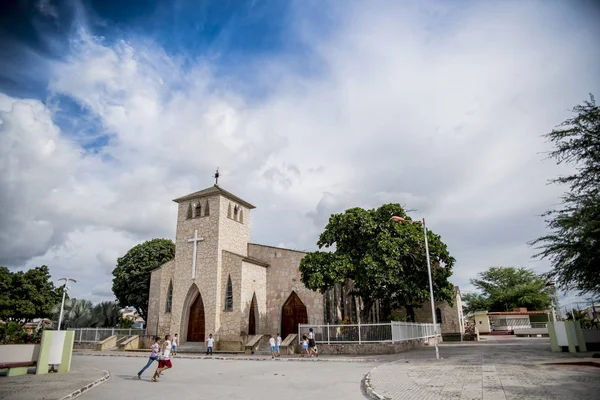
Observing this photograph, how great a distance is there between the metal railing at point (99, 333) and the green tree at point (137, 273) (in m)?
5.70

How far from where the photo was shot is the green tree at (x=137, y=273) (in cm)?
3575

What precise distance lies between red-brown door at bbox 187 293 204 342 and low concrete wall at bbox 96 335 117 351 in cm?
621

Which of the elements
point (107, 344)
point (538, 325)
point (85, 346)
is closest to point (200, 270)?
point (107, 344)

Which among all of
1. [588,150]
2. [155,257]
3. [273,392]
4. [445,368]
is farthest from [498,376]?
[155,257]

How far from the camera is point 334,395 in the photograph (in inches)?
356

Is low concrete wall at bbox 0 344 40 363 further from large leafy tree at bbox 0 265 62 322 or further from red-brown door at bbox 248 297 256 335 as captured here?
large leafy tree at bbox 0 265 62 322

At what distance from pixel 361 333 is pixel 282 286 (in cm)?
902

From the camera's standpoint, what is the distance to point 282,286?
28.5 meters

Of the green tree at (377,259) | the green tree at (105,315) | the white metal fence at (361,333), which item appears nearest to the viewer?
the white metal fence at (361,333)

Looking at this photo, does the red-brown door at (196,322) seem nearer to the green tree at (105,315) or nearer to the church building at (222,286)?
the church building at (222,286)

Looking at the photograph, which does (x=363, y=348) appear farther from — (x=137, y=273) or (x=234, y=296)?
(x=137, y=273)

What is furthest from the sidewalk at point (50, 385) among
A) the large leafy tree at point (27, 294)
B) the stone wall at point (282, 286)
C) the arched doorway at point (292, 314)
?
the large leafy tree at point (27, 294)

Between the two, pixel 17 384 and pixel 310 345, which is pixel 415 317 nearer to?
pixel 310 345

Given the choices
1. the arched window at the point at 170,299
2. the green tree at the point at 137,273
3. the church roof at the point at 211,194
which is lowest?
the arched window at the point at 170,299
